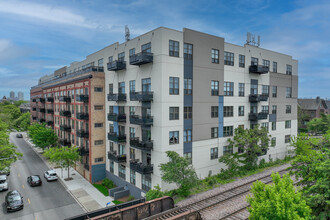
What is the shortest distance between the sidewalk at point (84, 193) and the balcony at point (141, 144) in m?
8.42

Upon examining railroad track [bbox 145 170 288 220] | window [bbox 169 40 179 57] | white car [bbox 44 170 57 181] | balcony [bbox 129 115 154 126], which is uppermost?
window [bbox 169 40 179 57]

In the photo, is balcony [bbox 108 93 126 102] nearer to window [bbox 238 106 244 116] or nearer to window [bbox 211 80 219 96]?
window [bbox 211 80 219 96]

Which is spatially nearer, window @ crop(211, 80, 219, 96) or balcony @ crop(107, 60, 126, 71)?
window @ crop(211, 80, 219, 96)

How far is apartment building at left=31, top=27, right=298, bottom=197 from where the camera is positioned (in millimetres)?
26016

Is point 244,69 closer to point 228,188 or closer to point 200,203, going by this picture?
point 228,188

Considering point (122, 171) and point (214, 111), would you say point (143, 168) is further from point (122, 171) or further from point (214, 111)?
point (214, 111)

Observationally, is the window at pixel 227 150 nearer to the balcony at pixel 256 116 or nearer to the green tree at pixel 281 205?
the balcony at pixel 256 116

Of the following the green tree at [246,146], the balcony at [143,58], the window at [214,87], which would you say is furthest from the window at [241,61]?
the balcony at [143,58]

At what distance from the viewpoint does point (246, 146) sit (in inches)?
1307

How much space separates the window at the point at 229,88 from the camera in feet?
106

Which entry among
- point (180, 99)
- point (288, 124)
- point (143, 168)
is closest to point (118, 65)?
point (180, 99)

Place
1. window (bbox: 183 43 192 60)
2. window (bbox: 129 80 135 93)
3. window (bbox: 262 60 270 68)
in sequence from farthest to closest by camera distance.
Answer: window (bbox: 262 60 270 68) < window (bbox: 129 80 135 93) < window (bbox: 183 43 192 60)

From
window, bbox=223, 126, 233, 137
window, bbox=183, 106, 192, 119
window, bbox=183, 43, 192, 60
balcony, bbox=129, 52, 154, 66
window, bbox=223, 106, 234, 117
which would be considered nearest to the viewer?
balcony, bbox=129, 52, 154, 66

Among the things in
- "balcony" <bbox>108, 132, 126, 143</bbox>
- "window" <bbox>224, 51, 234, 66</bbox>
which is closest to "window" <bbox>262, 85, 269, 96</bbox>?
"window" <bbox>224, 51, 234, 66</bbox>
